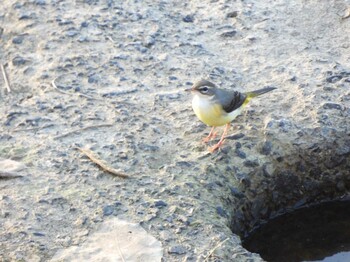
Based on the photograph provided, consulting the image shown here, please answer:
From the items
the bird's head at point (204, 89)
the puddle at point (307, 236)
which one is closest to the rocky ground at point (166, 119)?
the puddle at point (307, 236)

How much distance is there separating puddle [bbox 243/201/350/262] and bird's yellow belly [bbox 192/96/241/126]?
1.04 m

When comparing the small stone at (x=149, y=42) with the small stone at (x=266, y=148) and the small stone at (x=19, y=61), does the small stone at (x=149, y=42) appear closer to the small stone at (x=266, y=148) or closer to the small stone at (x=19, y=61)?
the small stone at (x=19, y=61)

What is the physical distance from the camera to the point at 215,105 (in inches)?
272

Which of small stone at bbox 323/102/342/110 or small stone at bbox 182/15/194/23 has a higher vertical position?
small stone at bbox 182/15/194/23

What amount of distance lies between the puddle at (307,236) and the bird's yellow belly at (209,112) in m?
1.04

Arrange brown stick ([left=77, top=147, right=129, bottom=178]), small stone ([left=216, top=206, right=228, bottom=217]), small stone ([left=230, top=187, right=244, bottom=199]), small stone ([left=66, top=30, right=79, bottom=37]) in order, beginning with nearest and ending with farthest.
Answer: small stone ([left=216, top=206, right=228, bottom=217])
brown stick ([left=77, top=147, right=129, bottom=178])
small stone ([left=230, top=187, right=244, bottom=199])
small stone ([left=66, top=30, right=79, bottom=37])

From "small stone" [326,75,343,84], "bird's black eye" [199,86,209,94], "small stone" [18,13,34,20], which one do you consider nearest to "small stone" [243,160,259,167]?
"bird's black eye" [199,86,209,94]

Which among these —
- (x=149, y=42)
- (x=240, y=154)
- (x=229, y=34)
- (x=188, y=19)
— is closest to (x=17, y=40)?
(x=149, y=42)

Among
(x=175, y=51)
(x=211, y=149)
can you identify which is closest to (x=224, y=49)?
(x=175, y=51)

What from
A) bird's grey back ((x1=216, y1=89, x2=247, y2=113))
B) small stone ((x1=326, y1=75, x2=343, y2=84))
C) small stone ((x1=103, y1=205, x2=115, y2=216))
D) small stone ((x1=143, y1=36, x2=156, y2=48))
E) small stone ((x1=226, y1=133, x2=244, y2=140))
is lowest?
small stone ((x1=326, y1=75, x2=343, y2=84))

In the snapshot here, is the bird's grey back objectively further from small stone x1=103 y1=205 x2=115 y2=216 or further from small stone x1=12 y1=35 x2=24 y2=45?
small stone x1=12 y1=35 x2=24 y2=45

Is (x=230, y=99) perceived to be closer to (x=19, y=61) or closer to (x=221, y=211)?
(x=221, y=211)

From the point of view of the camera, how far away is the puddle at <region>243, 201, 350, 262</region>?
22.7ft

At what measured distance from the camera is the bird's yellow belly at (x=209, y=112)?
22.7ft
